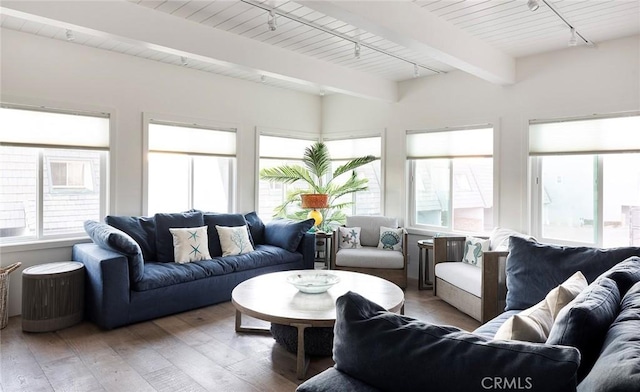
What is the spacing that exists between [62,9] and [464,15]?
3.11 m

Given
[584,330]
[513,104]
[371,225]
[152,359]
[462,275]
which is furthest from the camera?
[371,225]

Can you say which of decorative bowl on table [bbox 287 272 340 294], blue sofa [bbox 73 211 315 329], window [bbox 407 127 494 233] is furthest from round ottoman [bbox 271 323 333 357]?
window [bbox 407 127 494 233]

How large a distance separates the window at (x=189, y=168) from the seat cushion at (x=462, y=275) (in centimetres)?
283

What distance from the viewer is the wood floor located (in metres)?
2.49

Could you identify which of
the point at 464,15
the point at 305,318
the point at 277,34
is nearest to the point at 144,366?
the point at 305,318

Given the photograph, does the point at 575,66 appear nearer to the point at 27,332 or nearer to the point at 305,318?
the point at 305,318

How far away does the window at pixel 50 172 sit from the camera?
12.1 feet

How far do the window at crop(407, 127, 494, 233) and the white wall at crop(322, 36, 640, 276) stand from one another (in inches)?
Answer: 5.7

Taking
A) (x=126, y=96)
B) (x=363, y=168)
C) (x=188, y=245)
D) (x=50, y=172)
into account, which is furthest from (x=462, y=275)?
(x=50, y=172)

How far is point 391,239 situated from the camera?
4980mm

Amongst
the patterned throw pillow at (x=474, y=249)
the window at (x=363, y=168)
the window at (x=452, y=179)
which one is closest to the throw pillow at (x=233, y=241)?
the window at (x=363, y=168)

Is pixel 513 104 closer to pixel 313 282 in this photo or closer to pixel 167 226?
pixel 313 282

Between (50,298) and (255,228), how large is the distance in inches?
92.4

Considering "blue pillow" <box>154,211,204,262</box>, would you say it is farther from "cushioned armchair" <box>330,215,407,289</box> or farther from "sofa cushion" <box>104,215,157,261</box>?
"cushioned armchair" <box>330,215,407,289</box>
